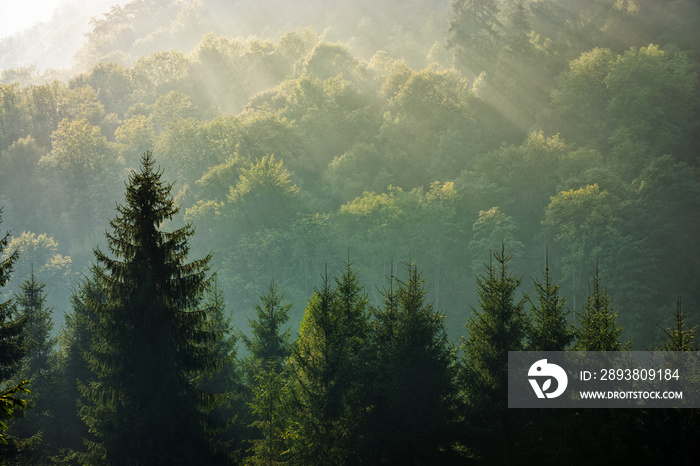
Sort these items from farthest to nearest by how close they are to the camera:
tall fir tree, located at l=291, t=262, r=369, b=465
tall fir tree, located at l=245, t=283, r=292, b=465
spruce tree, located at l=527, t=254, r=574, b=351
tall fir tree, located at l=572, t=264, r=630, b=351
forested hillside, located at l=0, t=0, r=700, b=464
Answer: tall fir tree, located at l=245, t=283, r=292, b=465 < tall fir tree, located at l=291, t=262, r=369, b=465 < spruce tree, located at l=527, t=254, r=574, b=351 < tall fir tree, located at l=572, t=264, r=630, b=351 < forested hillside, located at l=0, t=0, r=700, b=464

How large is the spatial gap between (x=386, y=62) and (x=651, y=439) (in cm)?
8762

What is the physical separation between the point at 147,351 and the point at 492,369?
12.8 meters

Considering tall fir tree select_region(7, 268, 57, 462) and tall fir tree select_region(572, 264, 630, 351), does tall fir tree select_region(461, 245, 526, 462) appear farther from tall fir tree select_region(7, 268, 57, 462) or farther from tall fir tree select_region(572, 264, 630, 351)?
tall fir tree select_region(7, 268, 57, 462)

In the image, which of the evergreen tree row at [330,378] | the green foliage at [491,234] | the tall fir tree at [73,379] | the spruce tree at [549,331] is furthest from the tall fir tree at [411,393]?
the green foliage at [491,234]

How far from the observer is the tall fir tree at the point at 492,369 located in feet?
80.6

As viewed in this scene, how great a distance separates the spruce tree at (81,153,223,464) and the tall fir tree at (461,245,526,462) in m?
9.68

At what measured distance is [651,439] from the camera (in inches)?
866

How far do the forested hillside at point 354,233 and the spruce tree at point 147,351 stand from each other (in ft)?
0.27

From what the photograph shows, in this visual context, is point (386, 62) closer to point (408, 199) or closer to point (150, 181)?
point (408, 199)

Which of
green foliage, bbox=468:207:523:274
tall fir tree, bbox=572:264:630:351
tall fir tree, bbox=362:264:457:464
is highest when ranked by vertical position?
green foliage, bbox=468:207:523:274

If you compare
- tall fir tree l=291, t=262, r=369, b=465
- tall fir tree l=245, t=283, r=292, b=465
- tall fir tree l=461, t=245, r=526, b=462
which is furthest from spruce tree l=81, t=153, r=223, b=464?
tall fir tree l=461, t=245, r=526, b=462

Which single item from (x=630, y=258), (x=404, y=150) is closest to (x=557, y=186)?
(x=630, y=258)

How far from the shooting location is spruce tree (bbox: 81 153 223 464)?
23.0m

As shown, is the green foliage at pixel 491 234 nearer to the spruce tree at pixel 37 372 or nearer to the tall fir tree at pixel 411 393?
the tall fir tree at pixel 411 393
